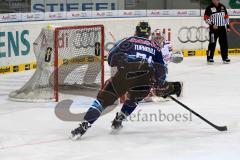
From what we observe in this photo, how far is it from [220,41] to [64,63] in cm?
581

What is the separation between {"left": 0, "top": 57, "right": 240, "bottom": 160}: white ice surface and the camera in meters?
6.22

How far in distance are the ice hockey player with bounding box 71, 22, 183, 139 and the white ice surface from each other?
0.31 metres

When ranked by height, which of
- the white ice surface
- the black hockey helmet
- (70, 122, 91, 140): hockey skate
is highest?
the black hockey helmet

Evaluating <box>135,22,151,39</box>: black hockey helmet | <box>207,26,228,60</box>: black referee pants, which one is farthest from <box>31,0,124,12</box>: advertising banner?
<box>135,22,151,39</box>: black hockey helmet

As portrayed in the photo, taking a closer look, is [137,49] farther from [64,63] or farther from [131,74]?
[64,63]

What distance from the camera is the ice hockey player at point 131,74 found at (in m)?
6.84

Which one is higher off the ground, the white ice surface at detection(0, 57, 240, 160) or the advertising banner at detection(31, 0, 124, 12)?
the advertising banner at detection(31, 0, 124, 12)

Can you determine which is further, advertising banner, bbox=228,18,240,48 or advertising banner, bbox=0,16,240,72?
advertising banner, bbox=228,18,240,48

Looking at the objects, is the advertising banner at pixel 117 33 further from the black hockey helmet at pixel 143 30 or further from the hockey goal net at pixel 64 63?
the black hockey helmet at pixel 143 30

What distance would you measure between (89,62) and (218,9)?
5.26 m

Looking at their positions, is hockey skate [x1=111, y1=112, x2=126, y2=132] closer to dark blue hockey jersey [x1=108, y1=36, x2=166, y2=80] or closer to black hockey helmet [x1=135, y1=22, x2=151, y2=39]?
dark blue hockey jersey [x1=108, y1=36, x2=166, y2=80]

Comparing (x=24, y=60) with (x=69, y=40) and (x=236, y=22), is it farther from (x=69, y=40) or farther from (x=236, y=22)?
(x=236, y=22)

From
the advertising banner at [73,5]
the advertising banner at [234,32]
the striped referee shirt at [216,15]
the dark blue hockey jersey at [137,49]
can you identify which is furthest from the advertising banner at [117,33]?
the dark blue hockey jersey at [137,49]

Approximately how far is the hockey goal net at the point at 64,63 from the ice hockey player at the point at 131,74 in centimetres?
260
